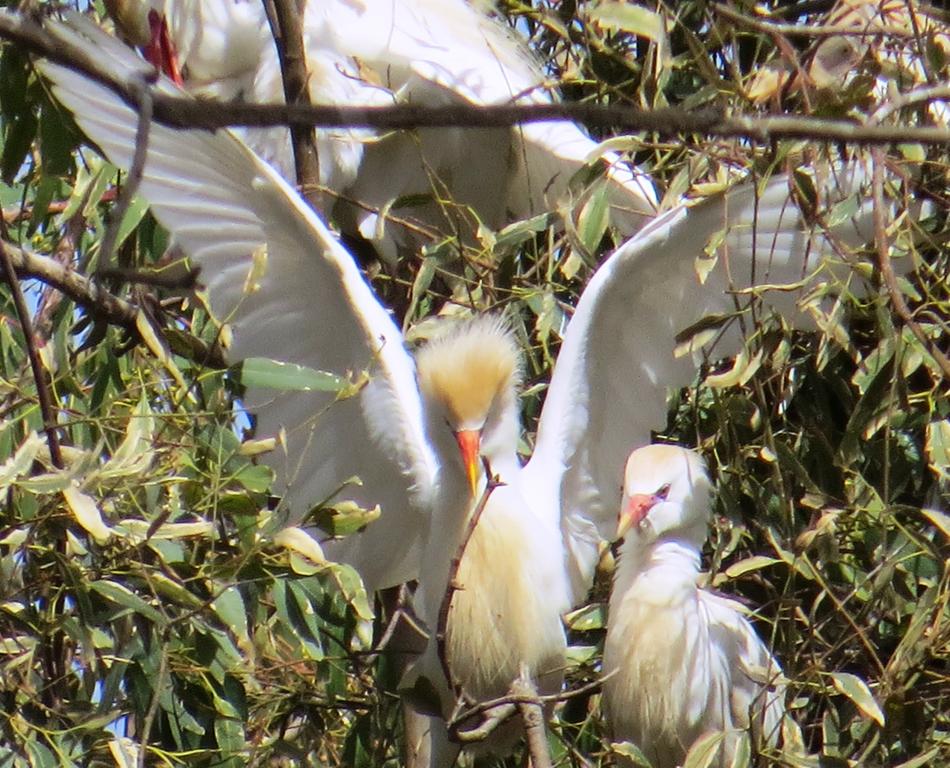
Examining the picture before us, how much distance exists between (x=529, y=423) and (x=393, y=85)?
63 cm

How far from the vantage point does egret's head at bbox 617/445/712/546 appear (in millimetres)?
2002

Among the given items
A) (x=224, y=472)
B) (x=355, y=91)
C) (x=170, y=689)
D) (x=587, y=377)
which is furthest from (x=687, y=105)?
(x=170, y=689)

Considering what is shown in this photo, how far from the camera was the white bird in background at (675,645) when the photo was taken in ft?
6.91

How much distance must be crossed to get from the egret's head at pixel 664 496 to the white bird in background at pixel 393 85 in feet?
1.76

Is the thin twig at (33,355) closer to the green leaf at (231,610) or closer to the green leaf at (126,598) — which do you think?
the green leaf at (126,598)

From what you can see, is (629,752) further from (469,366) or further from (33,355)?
(33,355)

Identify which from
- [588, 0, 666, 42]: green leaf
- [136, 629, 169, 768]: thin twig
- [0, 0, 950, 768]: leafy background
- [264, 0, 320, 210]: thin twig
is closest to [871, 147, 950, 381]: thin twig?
[0, 0, 950, 768]: leafy background

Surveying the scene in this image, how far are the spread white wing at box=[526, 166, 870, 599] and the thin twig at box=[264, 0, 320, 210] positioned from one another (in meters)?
0.49

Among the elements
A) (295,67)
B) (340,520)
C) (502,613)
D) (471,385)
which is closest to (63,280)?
(340,520)

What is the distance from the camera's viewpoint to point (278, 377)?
153 centimetres

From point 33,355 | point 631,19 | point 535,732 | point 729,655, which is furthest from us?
point 729,655

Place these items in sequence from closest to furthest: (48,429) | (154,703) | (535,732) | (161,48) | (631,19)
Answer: (48,429), (154,703), (535,732), (631,19), (161,48)

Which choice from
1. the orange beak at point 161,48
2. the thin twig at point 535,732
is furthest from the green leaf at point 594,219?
the orange beak at point 161,48

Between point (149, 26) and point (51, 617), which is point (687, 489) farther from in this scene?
point (149, 26)
